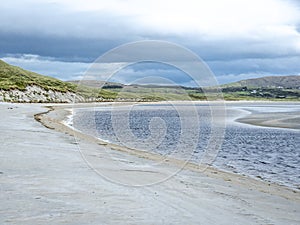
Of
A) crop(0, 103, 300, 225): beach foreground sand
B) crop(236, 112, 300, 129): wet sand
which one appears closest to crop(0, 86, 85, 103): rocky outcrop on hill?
crop(236, 112, 300, 129): wet sand

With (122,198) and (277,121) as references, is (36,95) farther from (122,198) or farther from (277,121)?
(122,198)

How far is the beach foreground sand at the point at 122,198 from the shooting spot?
10.4 m

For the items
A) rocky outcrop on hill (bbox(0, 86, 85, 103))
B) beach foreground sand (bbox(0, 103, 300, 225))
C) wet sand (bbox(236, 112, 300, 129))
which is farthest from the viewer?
rocky outcrop on hill (bbox(0, 86, 85, 103))

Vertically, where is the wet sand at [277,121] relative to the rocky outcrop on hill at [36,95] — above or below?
below

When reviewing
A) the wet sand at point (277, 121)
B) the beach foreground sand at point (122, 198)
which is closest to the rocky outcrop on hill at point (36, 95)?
the wet sand at point (277, 121)

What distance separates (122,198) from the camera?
12.4 m

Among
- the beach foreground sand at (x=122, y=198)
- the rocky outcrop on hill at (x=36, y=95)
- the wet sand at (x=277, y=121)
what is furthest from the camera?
the rocky outcrop on hill at (x=36, y=95)

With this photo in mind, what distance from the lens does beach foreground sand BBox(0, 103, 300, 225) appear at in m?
10.4

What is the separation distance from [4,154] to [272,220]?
12.2 m

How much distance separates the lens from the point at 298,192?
55.4 ft

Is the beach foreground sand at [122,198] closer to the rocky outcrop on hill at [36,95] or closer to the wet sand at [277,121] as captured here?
the wet sand at [277,121]

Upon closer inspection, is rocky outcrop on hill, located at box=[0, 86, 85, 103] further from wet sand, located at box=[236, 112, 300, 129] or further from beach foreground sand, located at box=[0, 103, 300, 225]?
beach foreground sand, located at box=[0, 103, 300, 225]

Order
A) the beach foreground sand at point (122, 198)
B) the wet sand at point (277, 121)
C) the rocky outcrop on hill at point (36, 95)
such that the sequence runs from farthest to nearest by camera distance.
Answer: the rocky outcrop on hill at point (36, 95) → the wet sand at point (277, 121) → the beach foreground sand at point (122, 198)

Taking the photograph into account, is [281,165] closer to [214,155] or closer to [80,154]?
[214,155]
